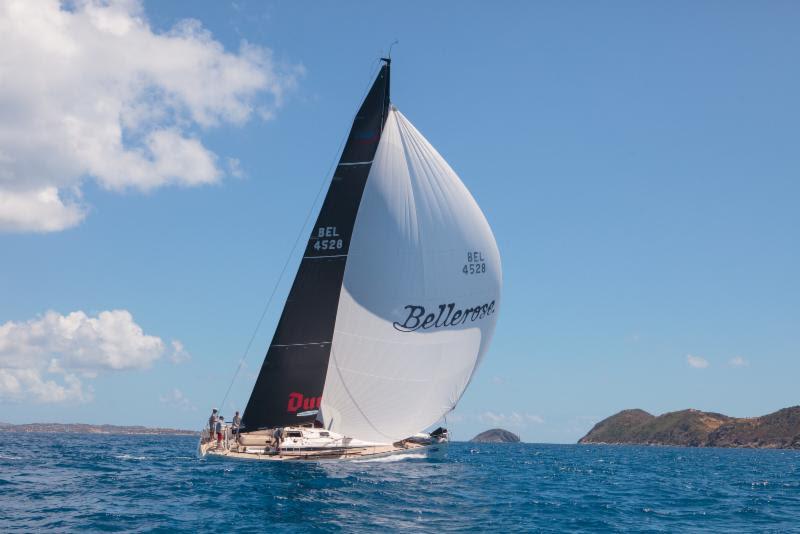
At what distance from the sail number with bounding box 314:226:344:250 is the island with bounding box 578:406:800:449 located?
127931 millimetres

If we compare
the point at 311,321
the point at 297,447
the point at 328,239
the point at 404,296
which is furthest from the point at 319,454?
the point at 328,239

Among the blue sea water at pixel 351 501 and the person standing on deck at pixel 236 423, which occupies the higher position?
the person standing on deck at pixel 236 423

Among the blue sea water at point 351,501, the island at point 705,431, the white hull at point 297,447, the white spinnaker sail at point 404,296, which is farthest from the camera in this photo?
the island at point 705,431

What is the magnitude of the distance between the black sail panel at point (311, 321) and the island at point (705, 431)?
128 meters

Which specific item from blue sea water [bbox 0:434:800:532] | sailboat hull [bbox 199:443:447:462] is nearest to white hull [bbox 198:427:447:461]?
sailboat hull [bbox 199:443:447:462]

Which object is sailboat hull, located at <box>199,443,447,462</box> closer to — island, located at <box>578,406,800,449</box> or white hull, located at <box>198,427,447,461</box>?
white hull, located at <box>198,427,447,461</box>

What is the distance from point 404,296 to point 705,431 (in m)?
138

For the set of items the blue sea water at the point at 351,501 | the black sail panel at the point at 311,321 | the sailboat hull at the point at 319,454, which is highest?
the black sail panel at the point at 311,321

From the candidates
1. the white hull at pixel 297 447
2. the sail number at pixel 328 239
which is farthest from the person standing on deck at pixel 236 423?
the sail number at pixel 328 239

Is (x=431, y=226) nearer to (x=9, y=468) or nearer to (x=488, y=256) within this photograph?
(x=488, y=256)

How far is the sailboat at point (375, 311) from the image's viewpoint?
31672mm

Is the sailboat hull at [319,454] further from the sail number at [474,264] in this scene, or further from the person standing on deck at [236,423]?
the sail number at [474,264]

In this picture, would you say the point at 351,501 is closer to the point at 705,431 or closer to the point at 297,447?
the point at 297,447

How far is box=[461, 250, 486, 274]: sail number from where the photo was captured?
108 ft
